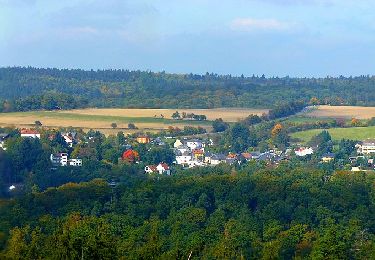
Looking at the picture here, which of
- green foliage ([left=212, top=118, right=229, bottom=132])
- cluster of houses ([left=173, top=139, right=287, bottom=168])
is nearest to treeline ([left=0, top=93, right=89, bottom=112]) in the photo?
green foliage ([left=212, top=118, right=229, bottom=132])

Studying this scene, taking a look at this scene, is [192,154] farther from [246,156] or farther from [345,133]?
[345,133]

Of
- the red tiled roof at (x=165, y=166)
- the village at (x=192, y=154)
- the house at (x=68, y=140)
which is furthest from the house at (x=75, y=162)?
the house at (x=68, y=140)

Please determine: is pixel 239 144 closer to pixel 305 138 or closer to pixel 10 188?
pixel 305 138

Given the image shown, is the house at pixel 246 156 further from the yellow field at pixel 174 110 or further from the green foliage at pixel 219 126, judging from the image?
the yellow field at pixel 174 110

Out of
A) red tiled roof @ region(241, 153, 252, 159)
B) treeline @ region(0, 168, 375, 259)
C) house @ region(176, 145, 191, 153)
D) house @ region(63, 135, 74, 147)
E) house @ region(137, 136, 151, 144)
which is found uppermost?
treeline @ region(0, 168, 375, 259)

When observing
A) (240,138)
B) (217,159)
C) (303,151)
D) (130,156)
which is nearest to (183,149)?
(217,159)

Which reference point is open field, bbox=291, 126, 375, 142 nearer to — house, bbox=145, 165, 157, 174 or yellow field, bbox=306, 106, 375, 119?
yellow field, bbox=306, 106, 375, 119
